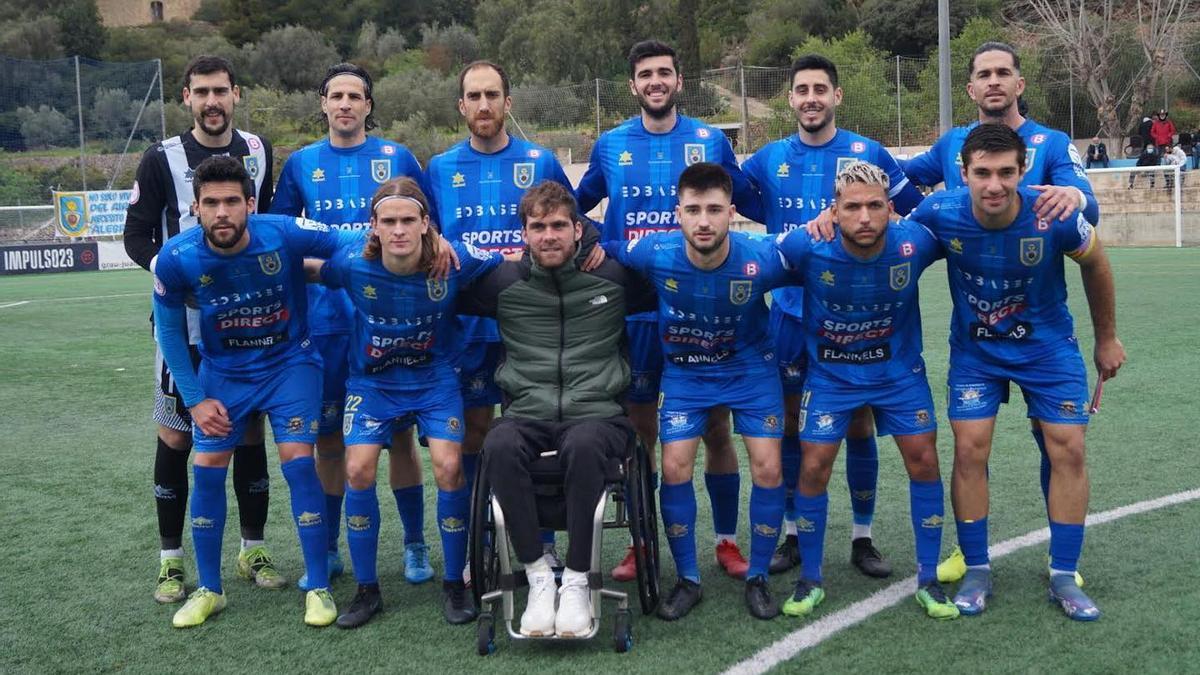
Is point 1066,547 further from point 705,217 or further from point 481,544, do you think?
point 481,544

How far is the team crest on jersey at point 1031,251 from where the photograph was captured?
13.4 feet

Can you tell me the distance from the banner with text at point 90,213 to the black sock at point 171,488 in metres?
21.7

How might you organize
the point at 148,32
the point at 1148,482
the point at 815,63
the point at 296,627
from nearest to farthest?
the point at 296,627, the point at 815,63, the point at 1148,482, the point at 148,32

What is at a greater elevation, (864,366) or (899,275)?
(899,275)

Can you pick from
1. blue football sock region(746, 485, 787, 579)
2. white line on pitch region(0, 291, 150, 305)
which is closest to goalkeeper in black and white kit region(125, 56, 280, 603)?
blue football sock region(746, 485, 787, 579)

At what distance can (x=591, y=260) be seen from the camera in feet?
14.3

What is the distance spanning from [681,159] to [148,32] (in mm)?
73410

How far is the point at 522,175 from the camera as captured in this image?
4922mm

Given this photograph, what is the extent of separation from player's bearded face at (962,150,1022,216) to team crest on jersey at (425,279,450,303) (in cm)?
191

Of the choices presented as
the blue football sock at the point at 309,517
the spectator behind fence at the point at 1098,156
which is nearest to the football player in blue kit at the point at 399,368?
the blue football sock at the point at 309,517

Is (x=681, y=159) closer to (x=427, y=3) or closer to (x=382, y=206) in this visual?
(x=382, y=206)

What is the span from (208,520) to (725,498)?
78.3 inches

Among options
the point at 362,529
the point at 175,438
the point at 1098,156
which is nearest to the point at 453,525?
the point at 362,529

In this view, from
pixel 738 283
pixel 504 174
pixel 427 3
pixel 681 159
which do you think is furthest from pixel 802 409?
pixel 427 3
